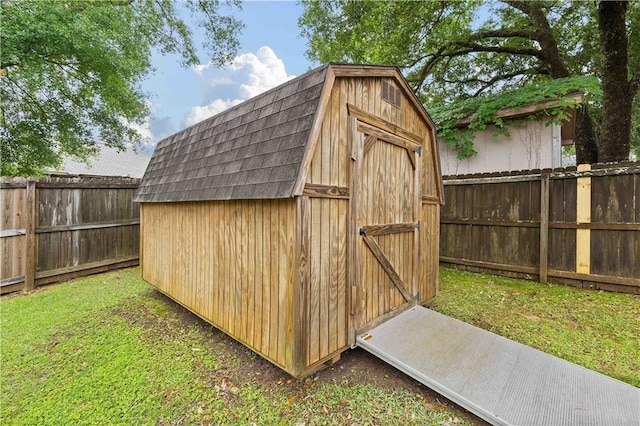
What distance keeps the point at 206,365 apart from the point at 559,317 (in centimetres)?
470

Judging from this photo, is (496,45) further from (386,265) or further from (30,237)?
(30,237)

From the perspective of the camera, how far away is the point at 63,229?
208 inches

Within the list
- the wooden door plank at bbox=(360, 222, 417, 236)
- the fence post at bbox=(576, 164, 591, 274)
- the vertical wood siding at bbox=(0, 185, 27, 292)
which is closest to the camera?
the wooden door plank at bbox=(360, 222, 417, 236)

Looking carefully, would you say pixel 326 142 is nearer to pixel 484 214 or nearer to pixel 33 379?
pixel 33 379

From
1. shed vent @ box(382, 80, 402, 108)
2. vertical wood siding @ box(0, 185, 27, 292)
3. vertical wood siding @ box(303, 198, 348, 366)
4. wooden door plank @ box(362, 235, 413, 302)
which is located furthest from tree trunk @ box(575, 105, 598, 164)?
vertical wood siding @ box(0, 185, 27, 292)

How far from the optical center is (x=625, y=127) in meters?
6.21

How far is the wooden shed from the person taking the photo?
2.31 metres

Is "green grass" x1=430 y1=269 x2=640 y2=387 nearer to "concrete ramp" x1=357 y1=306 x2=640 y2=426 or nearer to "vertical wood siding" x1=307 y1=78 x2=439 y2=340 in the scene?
"concrete ramp" x1=357 y1=306 x2=640 y2=426

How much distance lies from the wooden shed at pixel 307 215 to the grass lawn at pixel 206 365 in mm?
312

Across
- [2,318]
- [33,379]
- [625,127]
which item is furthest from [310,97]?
[625,127]

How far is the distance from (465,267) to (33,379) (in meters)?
7.11

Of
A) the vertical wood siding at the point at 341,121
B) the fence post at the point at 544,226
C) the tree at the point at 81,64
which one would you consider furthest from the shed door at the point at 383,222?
the tree at the point at 81,64

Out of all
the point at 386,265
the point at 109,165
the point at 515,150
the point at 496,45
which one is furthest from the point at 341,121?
the point at 109,165

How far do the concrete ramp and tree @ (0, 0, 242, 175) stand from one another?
433 inches
